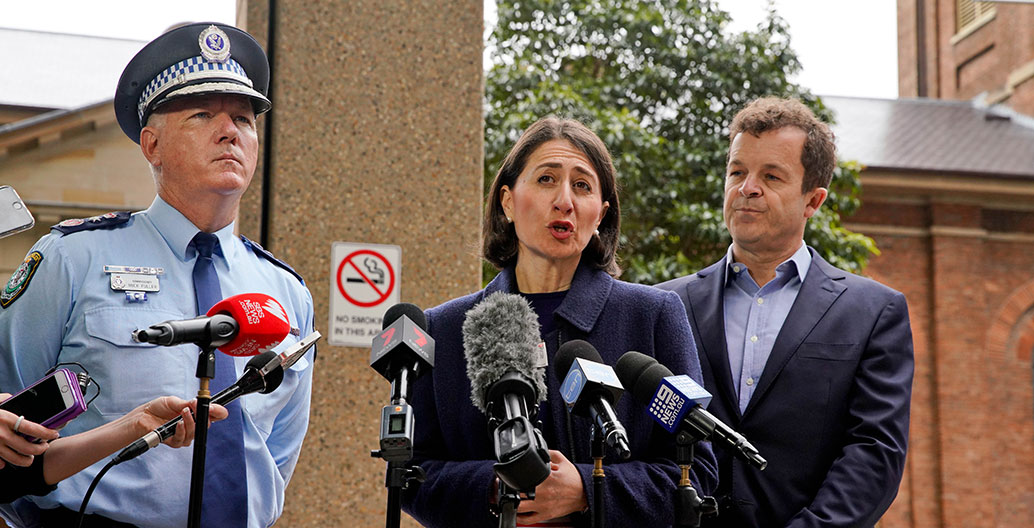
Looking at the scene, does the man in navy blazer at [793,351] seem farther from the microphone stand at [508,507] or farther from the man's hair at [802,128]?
the microphone stand at [508,507]

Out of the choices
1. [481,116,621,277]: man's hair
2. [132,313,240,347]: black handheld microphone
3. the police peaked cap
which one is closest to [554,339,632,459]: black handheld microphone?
[132,313,240,347]: black handheld microphone

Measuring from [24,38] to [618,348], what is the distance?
26.0 meters

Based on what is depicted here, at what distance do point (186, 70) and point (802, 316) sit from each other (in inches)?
80.5

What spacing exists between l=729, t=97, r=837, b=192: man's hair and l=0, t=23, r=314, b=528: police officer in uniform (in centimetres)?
161

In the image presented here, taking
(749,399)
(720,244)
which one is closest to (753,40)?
(720,244)

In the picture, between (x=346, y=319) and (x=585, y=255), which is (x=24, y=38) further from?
(x=585, y=255)

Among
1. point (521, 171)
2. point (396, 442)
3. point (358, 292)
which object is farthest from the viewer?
point (358, 292)

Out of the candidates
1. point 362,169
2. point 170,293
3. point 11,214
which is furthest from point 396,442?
point 362,169

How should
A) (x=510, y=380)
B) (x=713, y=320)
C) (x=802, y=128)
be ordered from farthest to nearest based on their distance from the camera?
(x=802, y=128), (x=713, y=320), (x=510, y=380)

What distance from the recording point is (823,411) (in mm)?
3627

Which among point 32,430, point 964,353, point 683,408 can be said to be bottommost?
point 32,430

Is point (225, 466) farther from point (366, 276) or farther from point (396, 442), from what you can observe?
point (366, 276)

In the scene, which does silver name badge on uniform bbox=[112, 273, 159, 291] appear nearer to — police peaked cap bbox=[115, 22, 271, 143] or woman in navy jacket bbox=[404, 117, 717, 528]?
police peaked cap bbox=[115, 22, 271, 143]

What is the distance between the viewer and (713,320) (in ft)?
12.6
